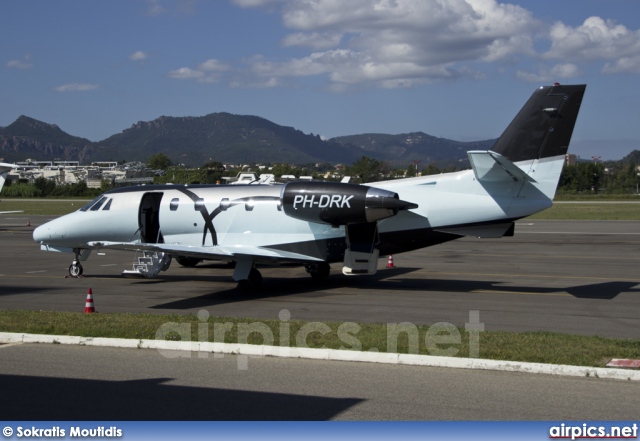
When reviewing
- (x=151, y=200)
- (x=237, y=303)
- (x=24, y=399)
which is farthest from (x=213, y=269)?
(x=24, y=399)

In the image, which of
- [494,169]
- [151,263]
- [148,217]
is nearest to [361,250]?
[494,169]

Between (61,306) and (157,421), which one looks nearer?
(157,421)

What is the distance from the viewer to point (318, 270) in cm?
2178

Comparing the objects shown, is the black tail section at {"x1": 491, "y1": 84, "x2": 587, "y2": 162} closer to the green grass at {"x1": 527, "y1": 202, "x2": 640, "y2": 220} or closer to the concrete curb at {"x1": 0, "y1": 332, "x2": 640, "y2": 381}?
the concrete curb at {"x1": 0, "y1": 332, "x2": 640, "y2": 381}

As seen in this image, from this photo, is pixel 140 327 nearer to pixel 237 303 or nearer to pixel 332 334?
pixel 332 334

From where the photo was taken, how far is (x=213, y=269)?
83.4 feet

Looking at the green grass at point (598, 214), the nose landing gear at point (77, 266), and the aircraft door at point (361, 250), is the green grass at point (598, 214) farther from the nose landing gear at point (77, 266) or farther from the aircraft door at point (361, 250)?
the nose landing gear at point (77, 266)

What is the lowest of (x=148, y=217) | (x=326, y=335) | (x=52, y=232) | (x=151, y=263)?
(x=326, y=335)

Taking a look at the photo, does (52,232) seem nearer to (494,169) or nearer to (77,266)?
(77,266)

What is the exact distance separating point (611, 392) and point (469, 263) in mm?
16833

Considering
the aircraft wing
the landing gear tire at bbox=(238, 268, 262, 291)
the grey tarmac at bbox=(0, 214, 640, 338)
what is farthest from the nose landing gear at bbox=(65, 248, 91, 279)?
the landing gear tire at bbox=(238, 268, 262, 291)

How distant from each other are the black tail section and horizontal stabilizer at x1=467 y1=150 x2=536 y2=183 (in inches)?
30.8

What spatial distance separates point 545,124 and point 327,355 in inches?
393

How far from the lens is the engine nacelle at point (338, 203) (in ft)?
59.9
